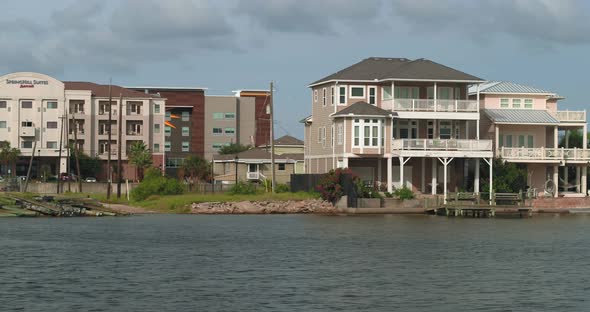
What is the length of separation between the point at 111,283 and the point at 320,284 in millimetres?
7080

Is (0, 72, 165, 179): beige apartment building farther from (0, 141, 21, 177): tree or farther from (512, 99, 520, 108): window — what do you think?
(512, 99, 520, 108): window

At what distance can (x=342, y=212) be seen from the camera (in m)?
77.0

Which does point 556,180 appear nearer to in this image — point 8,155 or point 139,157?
point 139,157

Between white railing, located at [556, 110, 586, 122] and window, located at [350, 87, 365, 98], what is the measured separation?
17.0 meters

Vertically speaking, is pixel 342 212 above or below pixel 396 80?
below

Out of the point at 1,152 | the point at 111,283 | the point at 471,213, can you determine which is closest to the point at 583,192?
the point at 471,213

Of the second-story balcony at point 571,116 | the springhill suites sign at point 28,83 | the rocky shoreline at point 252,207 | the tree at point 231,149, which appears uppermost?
the springhill suites sign at point 28,83

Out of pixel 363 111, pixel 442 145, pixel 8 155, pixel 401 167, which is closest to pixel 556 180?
pixel 442 145

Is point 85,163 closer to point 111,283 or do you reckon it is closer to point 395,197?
point 395,197

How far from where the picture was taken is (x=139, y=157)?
4968 inches

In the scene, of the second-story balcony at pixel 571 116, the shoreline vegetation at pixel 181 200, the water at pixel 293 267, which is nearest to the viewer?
the water at pixel 293 267

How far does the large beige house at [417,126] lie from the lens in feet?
264

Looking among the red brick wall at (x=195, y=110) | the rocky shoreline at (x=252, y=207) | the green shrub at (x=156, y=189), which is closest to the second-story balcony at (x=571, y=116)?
the rocky shoreline at (x=252, y=207)

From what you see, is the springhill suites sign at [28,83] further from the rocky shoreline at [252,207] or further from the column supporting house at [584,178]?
the column supporting house at [584,178]
